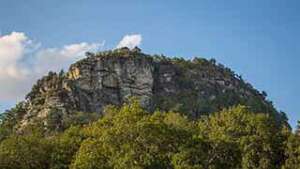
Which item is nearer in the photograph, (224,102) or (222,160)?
(222,160)

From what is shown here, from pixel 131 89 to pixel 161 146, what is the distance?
94916mm

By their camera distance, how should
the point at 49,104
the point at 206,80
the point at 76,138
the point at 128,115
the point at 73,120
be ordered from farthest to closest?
the point at 206,80, the point at 49,104, the point at 73,120, the point at 76,138, the point at 128,115

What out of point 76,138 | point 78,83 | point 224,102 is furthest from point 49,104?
point 76,138

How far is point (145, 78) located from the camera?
518 feet

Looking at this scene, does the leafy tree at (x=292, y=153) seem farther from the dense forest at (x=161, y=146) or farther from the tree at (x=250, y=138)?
the tree at (x=250, y=138)

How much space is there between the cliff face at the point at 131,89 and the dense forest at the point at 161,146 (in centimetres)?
6829

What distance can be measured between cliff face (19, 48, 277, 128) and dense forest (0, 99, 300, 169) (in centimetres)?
6829

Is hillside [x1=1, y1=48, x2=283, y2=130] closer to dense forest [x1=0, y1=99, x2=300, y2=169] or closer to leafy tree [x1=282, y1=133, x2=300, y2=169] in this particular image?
dense forest [x1=0, y1=99, x2=300, y2=169]

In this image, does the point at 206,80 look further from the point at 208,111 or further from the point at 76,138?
the point at 76,138

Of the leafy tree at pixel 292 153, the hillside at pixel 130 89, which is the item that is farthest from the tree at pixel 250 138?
the hillside at pixel 130 89

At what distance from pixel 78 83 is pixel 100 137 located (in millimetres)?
90048

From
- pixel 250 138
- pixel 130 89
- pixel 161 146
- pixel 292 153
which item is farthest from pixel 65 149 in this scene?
pixel 130 89

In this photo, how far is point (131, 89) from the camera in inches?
6068

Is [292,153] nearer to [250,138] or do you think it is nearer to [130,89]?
[250,138]
